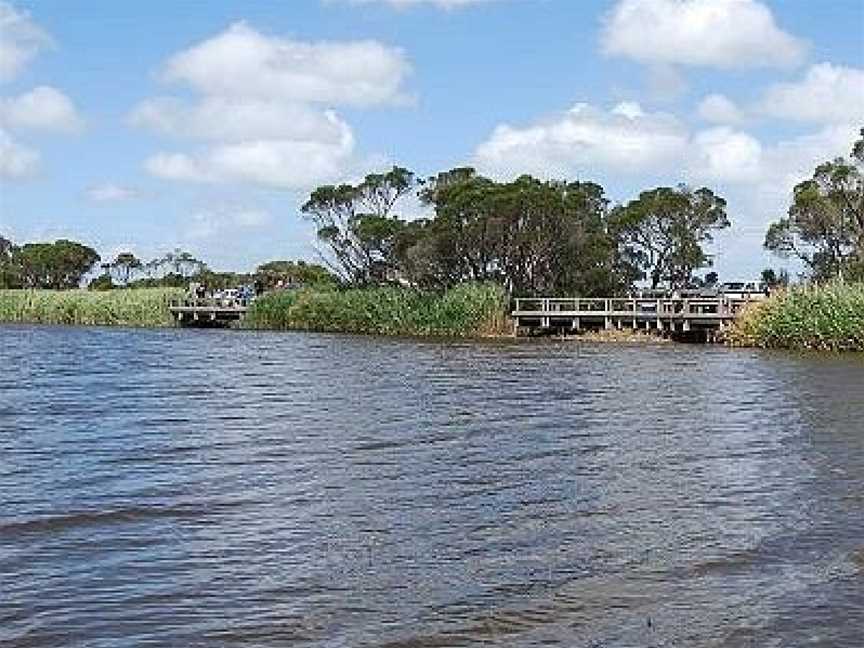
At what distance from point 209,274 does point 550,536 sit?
9617 centimetres

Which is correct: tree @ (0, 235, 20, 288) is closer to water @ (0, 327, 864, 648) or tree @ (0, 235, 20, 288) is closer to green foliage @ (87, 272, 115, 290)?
green foliage @ (87, 272, 115, 290)

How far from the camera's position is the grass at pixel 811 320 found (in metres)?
41.6

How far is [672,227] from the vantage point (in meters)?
65.9

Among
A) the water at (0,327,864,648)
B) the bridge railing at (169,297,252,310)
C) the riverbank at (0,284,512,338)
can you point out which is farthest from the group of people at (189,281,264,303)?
the water at (0,327,864,648)

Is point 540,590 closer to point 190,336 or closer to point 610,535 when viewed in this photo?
point 610,535

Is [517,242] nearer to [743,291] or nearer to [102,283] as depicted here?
[743,291]

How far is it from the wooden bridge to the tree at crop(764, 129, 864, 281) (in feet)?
31.2

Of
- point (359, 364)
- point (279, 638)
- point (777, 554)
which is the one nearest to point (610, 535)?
point (777, 554)

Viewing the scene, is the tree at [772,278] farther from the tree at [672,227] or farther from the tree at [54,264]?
the tree at [54,264]

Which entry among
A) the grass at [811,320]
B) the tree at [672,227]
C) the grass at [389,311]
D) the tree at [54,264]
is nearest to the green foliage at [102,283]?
the tree at [54,264]

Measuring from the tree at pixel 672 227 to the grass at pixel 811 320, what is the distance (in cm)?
1952

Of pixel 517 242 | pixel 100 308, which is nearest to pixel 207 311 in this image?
pixel 100 308

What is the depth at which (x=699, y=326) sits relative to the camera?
53.5 metres

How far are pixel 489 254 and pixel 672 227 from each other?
34.2ft
